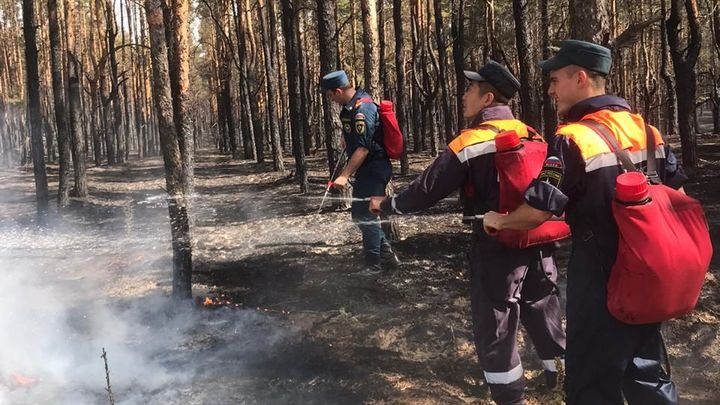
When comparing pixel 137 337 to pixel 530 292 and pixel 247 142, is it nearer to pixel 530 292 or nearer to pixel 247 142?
pixel 530 292

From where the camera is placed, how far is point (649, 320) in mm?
2098

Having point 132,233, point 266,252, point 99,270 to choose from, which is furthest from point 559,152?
point 132,233

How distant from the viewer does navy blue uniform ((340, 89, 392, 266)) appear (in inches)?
220

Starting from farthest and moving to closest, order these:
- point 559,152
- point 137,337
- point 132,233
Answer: point 132,233
point 137,337
point 559,152

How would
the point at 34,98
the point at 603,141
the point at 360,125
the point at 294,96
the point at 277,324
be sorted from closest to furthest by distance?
the point at 603,141 → the point at 277,324 → the point at 360,125 → the point at 34,98 → the point at 294,96

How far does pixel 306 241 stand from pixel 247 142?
777 inches

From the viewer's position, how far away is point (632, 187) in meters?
1.99

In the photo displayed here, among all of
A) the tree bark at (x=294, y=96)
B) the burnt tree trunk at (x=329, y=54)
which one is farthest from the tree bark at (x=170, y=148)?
the tree bark at (x=294, y=96)

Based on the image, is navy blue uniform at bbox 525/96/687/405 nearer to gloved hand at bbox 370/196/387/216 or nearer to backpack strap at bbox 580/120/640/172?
backpack strap at bbox 580/120/640/172

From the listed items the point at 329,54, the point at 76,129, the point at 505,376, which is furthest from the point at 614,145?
the point at 76,129

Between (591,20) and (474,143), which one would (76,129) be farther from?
(474,143)

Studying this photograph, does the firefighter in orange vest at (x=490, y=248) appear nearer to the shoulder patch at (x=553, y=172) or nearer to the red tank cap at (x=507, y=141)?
the red tank cap at (x=507, y=141)

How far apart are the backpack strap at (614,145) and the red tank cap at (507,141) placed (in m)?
0.60

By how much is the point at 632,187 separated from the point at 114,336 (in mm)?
4393
